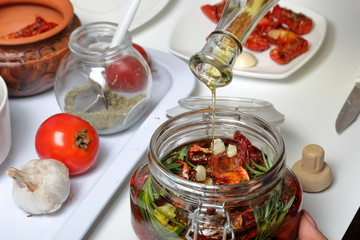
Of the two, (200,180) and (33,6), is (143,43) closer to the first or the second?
(33,6)

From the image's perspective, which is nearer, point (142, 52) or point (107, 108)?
point (107, 108)

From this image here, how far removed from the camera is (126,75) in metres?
1.19

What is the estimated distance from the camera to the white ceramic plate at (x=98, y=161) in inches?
38.8

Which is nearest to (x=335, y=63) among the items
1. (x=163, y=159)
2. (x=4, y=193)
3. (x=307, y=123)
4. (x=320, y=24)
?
(x=320, y=24)

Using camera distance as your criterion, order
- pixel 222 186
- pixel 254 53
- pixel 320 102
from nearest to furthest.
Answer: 1. pixel 222 186
2. pixel 320 102
3. pixel 254 53

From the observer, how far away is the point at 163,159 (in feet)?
3.08

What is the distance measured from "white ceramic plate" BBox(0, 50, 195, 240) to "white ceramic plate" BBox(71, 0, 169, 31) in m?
0.19

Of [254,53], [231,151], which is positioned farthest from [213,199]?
[254,53]

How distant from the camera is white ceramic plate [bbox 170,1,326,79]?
1.33m

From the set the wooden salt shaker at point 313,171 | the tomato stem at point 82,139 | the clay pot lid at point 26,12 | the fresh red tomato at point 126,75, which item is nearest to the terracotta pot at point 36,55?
the clay pot lid at point 26,12

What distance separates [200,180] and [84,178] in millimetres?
292

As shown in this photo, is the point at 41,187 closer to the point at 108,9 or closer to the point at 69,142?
the point at 69,142

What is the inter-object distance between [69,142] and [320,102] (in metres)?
0.54

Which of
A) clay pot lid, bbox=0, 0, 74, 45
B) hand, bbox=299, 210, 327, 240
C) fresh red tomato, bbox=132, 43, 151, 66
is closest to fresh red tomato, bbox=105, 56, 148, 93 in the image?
fresh red tomato, bbox=132, 43, 151, 66
